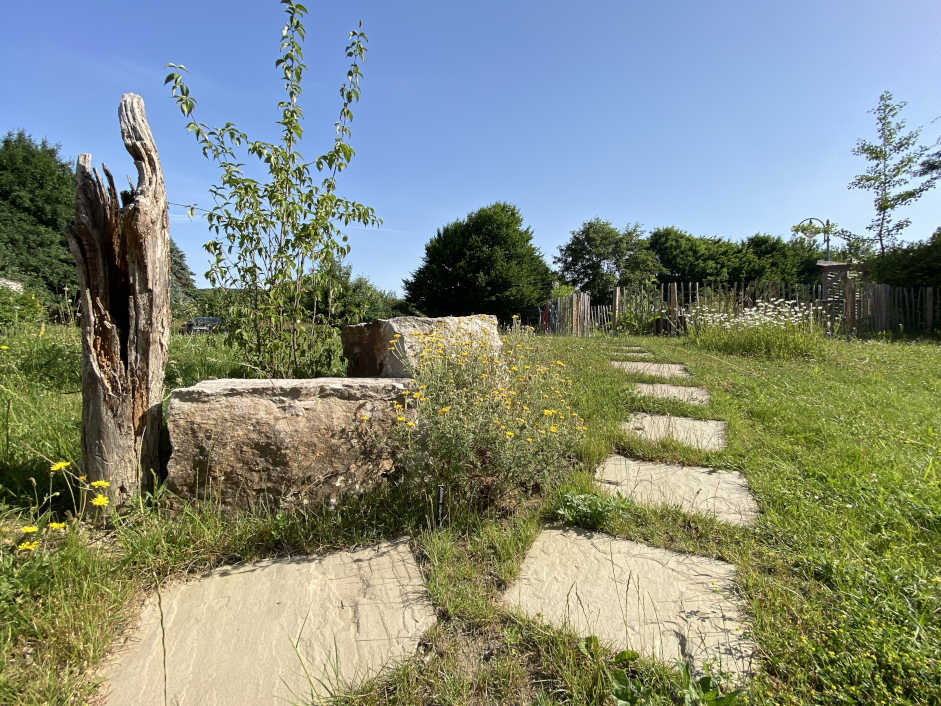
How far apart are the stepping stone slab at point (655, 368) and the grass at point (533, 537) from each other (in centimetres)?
138

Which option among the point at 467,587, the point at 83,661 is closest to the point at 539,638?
the point at 467,587

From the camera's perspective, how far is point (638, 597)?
1.29 metres

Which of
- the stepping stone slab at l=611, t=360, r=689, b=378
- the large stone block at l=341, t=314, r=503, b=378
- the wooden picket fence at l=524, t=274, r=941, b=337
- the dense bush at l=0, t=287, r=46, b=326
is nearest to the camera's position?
the large stone block at l=341, t=314, r=503, b=378

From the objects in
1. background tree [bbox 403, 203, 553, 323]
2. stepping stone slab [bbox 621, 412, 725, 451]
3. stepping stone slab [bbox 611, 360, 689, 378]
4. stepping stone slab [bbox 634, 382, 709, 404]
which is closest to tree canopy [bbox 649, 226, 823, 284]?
background tree [bbox 403, 203, 553, 323]

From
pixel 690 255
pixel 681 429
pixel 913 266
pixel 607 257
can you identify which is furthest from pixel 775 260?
pixel 681 429

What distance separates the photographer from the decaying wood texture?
1.72 metres

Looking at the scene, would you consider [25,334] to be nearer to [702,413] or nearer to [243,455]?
[243,455]

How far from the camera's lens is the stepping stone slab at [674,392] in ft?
11.2

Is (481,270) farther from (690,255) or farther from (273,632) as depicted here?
(273,632)

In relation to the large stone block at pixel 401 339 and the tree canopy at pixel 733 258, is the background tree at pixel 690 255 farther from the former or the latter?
the large stone block at pixel 401 339

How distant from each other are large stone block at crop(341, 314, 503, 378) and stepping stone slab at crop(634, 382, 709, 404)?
144cm

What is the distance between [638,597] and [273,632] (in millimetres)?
1143

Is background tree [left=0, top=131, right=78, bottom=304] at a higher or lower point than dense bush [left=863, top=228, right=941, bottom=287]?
higher

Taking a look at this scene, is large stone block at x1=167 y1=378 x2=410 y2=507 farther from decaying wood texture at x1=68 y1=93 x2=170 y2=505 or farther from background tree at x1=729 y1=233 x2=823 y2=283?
background tree at x1=729 y1=233 x2=823 y2=283
